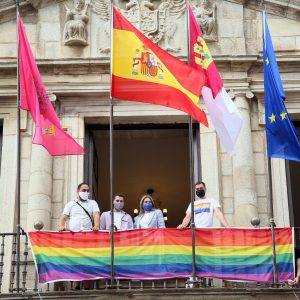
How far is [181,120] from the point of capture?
1564 cm

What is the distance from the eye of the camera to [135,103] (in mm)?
15383

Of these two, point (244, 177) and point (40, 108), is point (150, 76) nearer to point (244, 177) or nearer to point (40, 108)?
point (40, 108)

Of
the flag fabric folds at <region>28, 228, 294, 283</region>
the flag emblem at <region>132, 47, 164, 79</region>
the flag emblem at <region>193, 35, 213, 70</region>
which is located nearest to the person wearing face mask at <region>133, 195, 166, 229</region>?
the flag fabric folds at <region>28, 228, 294, 283</region>

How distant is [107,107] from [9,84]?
182 cm

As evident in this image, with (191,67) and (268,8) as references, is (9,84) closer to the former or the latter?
(191,67)

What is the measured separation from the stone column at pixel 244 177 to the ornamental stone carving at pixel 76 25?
310cm

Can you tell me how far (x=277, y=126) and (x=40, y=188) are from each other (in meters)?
4.22

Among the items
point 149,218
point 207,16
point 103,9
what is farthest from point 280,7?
point 149,218

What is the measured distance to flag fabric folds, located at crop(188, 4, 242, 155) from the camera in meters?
12.7

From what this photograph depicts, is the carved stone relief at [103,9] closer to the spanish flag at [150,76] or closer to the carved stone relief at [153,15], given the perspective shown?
the carved stone relief at [153,15]

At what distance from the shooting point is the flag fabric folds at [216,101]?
500 inches

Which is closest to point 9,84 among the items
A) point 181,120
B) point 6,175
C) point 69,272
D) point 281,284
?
point 6,175

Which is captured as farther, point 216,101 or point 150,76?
point 216,101

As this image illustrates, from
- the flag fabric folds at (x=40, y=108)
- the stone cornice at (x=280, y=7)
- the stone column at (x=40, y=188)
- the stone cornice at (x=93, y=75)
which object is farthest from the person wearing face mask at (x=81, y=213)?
the stone cornice at (x=280, y=7)
